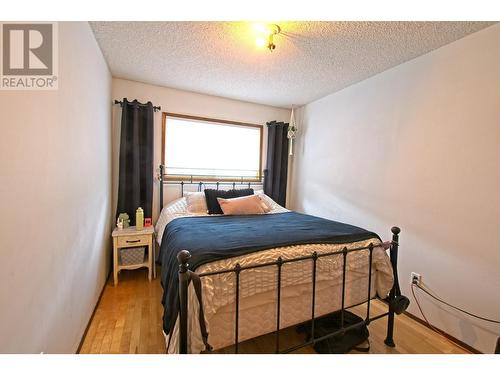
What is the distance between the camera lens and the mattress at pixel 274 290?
3.91 feet

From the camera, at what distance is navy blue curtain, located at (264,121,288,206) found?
355 centimetres

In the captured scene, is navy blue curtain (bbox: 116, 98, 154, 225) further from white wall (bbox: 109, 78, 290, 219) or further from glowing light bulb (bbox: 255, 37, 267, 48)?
glowing light bulb (bbox: 255, 37, 267, 48)

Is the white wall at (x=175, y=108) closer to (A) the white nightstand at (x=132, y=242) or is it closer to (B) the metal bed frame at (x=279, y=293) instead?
(A) the white nightstand at (x=132, y=242)

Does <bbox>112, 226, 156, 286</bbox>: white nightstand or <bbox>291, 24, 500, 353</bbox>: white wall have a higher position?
<bbox>291, 24, 500, 353</bbox>: white wall

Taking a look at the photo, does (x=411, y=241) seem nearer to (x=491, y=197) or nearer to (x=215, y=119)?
Result: (x=491, y=197)

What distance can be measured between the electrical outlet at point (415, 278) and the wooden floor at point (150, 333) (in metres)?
0.34

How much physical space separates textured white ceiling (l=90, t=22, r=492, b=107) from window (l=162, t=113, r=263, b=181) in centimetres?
52

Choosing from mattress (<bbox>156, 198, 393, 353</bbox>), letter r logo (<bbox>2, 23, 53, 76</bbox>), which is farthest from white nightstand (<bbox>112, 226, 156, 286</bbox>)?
letter r logo (<bbox>2, 23, 53, 76</bbox>)

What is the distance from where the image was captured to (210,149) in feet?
10.8

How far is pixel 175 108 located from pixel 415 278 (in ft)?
10.9

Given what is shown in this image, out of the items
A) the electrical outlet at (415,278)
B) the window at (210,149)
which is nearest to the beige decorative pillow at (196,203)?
the window at (210,149)

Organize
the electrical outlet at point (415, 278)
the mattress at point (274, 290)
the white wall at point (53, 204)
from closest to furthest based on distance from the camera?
1. the white wall at point (53, 204)
2. the mattress at point (274, 290)
3. the electrical outlet at point (415, 278)

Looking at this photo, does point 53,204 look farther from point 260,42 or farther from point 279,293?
point 260,42
